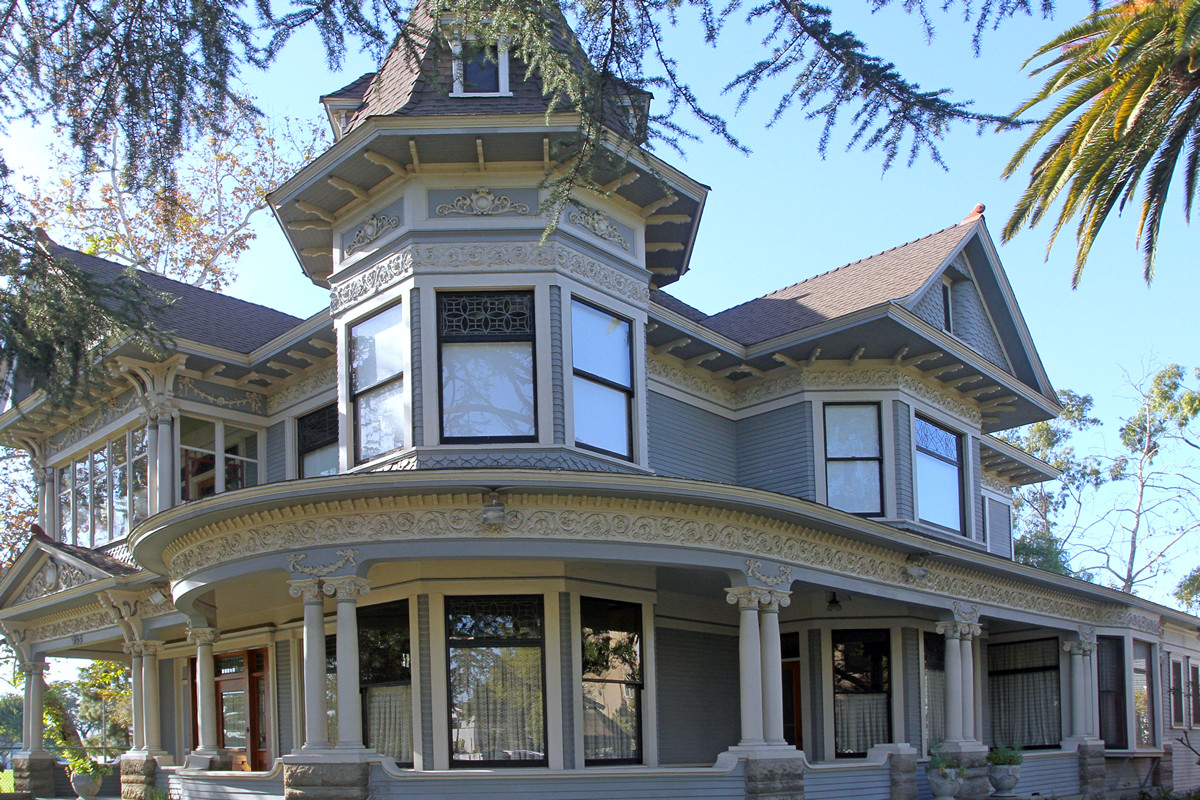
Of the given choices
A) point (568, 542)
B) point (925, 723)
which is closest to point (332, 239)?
point (568, 542)

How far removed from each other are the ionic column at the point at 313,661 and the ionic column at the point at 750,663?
4.15 metres

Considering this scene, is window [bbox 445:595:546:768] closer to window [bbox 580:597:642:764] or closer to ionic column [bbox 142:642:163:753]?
window [bbox 580:597:642:764]

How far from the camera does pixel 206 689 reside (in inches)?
587

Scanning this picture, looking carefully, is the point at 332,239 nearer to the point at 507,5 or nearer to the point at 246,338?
the point at 246,338

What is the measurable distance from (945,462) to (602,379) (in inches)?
292

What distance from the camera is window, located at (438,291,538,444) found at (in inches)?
538

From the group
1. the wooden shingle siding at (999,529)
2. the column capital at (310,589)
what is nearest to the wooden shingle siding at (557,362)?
the column capital at (310,589)

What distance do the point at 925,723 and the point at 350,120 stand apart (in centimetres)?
1175

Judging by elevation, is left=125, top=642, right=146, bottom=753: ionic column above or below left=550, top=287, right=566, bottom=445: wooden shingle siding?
below

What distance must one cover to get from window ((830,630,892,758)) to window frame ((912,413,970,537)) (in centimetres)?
203

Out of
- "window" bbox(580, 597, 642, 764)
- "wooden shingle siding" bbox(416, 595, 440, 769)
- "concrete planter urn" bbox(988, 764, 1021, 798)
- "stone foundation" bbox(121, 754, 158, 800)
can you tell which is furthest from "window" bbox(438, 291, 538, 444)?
"concrete planter urn" bbox(988, 764, 1021, 798)

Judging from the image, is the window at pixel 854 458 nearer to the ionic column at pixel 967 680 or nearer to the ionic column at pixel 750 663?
the ionic column at pixel 967 680

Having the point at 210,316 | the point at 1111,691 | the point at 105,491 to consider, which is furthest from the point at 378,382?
the point at 1111,691

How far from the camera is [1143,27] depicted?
9.77 m
